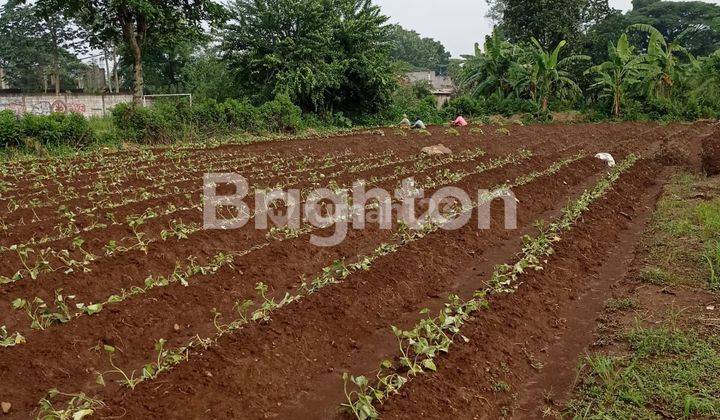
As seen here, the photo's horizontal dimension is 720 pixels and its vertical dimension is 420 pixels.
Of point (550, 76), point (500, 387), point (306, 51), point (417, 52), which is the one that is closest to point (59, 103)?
point (306, 51)

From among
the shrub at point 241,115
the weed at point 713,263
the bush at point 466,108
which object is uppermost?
the bush at point 466,108

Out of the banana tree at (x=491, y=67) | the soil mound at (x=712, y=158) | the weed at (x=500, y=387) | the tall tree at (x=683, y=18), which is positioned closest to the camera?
the weed at (x=500, y=387)

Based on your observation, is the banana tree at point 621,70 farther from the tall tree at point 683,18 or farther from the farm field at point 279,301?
the tall tree at point 683,18

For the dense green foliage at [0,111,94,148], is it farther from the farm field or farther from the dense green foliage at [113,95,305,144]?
the farm field

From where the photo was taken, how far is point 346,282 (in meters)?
5.05

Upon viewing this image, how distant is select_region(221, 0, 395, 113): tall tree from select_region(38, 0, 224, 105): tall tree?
144cm

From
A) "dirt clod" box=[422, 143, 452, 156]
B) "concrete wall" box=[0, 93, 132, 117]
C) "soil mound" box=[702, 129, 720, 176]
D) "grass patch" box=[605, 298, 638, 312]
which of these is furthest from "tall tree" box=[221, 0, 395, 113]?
"grass patch" box=[605, 298, 638, 312]

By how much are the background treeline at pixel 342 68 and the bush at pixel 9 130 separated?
0.10 ft

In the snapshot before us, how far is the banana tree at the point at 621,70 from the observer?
23.3 meters

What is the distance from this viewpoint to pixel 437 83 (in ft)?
211

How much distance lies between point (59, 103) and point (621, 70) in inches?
892

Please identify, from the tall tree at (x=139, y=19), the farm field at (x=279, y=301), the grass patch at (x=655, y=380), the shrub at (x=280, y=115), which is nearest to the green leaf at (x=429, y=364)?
the farm field at (x=279, y=301)

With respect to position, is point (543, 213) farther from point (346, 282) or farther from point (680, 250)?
point (346, 282)

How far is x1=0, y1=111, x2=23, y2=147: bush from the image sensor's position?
13.4 metres
